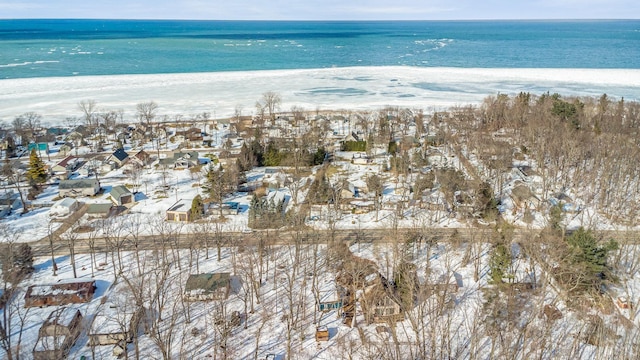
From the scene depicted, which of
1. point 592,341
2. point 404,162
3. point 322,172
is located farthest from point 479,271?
point 322,172

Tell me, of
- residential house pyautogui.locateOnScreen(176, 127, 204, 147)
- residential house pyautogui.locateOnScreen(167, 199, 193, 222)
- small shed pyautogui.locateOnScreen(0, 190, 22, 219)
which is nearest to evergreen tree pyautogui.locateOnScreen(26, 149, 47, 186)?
small shed pyautogui.locateOnScreen(0, 190, 22, 219)

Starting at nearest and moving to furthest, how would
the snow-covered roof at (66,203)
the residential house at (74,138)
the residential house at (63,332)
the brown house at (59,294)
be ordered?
the residential house at (63,332), the brown house at (59,294), the snow-covered roof at (66,203), the residential house at (74,138)

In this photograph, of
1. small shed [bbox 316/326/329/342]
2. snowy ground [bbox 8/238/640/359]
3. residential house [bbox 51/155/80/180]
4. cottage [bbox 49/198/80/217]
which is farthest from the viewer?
residential house [bbox 51/155/80/180]

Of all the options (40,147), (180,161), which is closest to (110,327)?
(180,161)

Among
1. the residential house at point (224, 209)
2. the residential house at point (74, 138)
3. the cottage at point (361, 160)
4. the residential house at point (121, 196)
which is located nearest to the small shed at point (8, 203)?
the residential house at point (121, 196)

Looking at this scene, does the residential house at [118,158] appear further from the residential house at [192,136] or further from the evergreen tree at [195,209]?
the evergreen tree at [195,209]

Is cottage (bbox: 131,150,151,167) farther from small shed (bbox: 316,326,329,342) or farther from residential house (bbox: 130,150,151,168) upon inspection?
small shed (bbox: 316,326,329,342)
